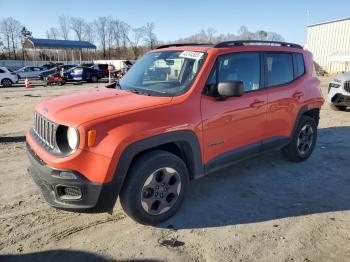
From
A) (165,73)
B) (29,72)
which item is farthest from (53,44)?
(165,73)

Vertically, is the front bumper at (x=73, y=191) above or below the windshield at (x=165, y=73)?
below

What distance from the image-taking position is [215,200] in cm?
416

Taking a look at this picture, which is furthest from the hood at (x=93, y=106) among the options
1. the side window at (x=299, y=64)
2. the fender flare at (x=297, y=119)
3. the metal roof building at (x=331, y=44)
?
the metal roof building at (x=331, y=44)

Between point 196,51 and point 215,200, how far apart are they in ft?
6.15

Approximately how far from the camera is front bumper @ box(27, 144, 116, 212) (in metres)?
3.02

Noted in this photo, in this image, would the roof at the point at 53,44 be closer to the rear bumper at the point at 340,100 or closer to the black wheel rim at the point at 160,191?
the rear bumper at the point at 340,100

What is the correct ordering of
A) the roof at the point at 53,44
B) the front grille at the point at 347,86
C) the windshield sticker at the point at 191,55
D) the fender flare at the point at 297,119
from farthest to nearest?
the roof at the point at 53,44, the front grille at the point at 347,86, the fender flare at the point at 297,119, the windshield sticker at the point at 191,55

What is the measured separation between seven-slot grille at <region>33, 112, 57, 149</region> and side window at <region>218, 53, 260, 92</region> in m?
1.97

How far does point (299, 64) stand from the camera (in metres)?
5.23

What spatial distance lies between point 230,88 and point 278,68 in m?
1.55

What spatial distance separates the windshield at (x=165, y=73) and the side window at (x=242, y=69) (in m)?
0.32

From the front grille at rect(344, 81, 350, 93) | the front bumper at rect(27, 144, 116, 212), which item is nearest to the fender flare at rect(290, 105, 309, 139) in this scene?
the front bumper at rect(27, 144, 116, 212)

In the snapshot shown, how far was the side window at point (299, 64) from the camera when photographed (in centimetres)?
518

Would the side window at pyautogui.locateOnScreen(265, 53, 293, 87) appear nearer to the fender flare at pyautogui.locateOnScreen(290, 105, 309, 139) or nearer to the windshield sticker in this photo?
the fender flare at pyautogui.locateOnScreen(290, 105, 309, 139)
